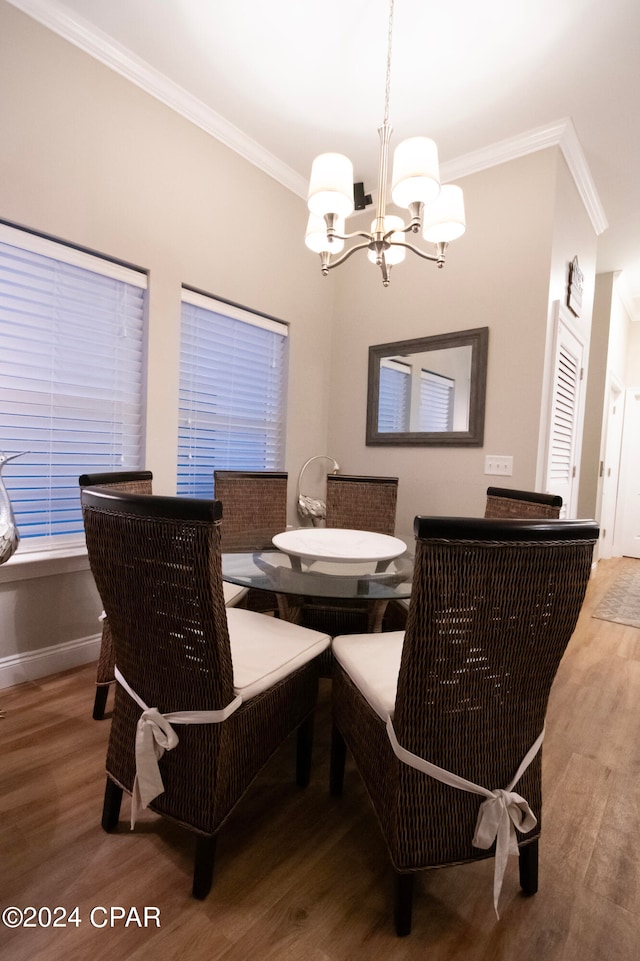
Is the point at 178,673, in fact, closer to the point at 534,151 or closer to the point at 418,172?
the point at 418,172

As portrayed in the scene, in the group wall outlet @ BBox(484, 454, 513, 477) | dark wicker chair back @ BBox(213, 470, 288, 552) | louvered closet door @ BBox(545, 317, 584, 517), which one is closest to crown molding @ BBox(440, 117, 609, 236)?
louvered closet door @ BBox(545, 317, 584, 517)

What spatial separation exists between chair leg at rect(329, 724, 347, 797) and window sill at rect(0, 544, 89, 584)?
1491mm

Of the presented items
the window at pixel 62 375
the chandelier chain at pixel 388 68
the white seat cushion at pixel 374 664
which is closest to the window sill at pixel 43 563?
the window at pixel 62 375

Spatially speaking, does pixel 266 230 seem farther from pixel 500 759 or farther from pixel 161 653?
pixel 500 759

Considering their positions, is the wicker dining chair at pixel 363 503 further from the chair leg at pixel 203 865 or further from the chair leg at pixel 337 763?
the chair leg at pixel 203 865

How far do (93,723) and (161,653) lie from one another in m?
1.06

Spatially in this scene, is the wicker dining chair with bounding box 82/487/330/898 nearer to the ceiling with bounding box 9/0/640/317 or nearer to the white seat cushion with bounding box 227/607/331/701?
the white seat cushion with bounding box 227/607/331/701

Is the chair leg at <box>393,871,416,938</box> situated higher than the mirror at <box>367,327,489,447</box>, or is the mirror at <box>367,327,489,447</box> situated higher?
the mirror at <box>367,327,489,447</box>

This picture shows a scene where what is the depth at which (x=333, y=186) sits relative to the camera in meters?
1.60

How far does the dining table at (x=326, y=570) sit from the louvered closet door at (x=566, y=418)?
1.53 m

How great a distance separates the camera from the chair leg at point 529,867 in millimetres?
1111

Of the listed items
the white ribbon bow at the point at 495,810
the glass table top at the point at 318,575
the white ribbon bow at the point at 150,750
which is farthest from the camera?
the glass table top at the point at 318,575

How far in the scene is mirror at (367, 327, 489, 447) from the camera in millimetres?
2832

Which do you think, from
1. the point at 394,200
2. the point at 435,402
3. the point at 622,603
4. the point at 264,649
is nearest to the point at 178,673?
the point at 264,649
